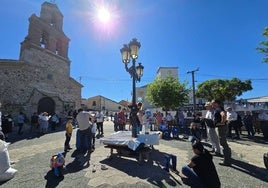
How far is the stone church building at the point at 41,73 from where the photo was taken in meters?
14.2

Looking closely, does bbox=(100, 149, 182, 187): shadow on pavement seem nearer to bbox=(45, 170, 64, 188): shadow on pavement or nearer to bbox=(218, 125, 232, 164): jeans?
bbox=(45, 170, 64, 188): shadow on pavement

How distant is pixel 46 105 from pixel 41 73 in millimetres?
3463

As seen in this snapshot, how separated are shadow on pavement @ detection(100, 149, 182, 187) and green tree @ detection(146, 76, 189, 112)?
46.5 ft

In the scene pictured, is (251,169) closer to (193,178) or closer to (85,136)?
(193,178)

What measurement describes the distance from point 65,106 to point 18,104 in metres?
4.75

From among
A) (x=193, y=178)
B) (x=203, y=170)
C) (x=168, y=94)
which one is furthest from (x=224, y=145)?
(x=168, y=94)

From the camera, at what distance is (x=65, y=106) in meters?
18.3

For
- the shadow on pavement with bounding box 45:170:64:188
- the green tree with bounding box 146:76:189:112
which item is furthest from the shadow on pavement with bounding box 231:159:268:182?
the green tree with bounding box 146:76:189:112

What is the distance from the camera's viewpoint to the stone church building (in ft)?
46.8

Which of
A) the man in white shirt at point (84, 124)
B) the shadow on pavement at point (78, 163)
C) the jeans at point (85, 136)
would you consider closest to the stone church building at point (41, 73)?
the jeans at point (85, 136)

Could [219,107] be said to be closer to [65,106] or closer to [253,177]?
[253,177]

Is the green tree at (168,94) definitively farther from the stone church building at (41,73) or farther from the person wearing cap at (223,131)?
the person wearing cap at (223,131)

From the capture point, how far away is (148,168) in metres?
4.17

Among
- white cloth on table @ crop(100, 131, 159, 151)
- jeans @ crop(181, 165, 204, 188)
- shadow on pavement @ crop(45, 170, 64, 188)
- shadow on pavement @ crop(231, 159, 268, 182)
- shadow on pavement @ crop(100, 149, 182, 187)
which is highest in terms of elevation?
white cloth on table @ crop(100, 131, 159, 151)
